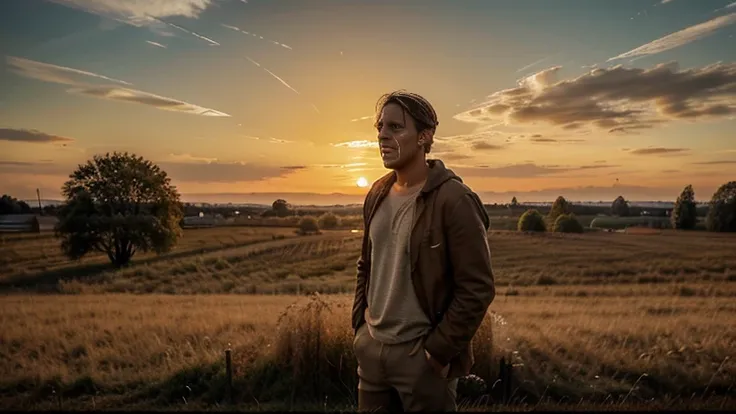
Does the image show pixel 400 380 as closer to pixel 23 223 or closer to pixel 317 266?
pixel 317 266

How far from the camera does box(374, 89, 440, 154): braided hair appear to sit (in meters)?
2.59

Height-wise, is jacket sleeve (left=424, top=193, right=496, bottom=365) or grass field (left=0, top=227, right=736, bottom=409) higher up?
jacket sleeve (left=424, top=193, right=496, bottom=365)

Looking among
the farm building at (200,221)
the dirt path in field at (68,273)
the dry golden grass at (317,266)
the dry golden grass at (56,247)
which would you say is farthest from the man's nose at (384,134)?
the farm building at (200,221)

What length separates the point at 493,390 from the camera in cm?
610

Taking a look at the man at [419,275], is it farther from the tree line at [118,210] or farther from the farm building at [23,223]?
the farm building at [23,223]

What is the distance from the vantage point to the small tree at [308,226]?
219 feet

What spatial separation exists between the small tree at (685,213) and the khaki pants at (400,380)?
65248 millimetres

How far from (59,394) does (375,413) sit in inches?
214

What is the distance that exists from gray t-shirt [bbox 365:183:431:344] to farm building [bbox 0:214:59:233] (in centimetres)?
4997

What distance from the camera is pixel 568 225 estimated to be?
202ft

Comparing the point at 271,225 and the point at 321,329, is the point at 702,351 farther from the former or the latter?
the point at 271,225

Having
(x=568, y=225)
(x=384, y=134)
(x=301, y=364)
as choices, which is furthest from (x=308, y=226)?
(x=384, y=134)

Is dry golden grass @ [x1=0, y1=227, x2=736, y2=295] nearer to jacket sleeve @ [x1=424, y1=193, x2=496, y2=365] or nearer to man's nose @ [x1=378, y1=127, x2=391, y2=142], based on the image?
man's nose @ [x1=378, y1=127, x2=391, y2=142]

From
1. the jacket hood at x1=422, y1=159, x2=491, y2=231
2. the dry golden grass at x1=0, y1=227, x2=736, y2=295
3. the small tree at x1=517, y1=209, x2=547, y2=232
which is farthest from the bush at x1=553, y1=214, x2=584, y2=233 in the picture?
the jacket hood at x1=422, y1=159, x2=491, y2=231
